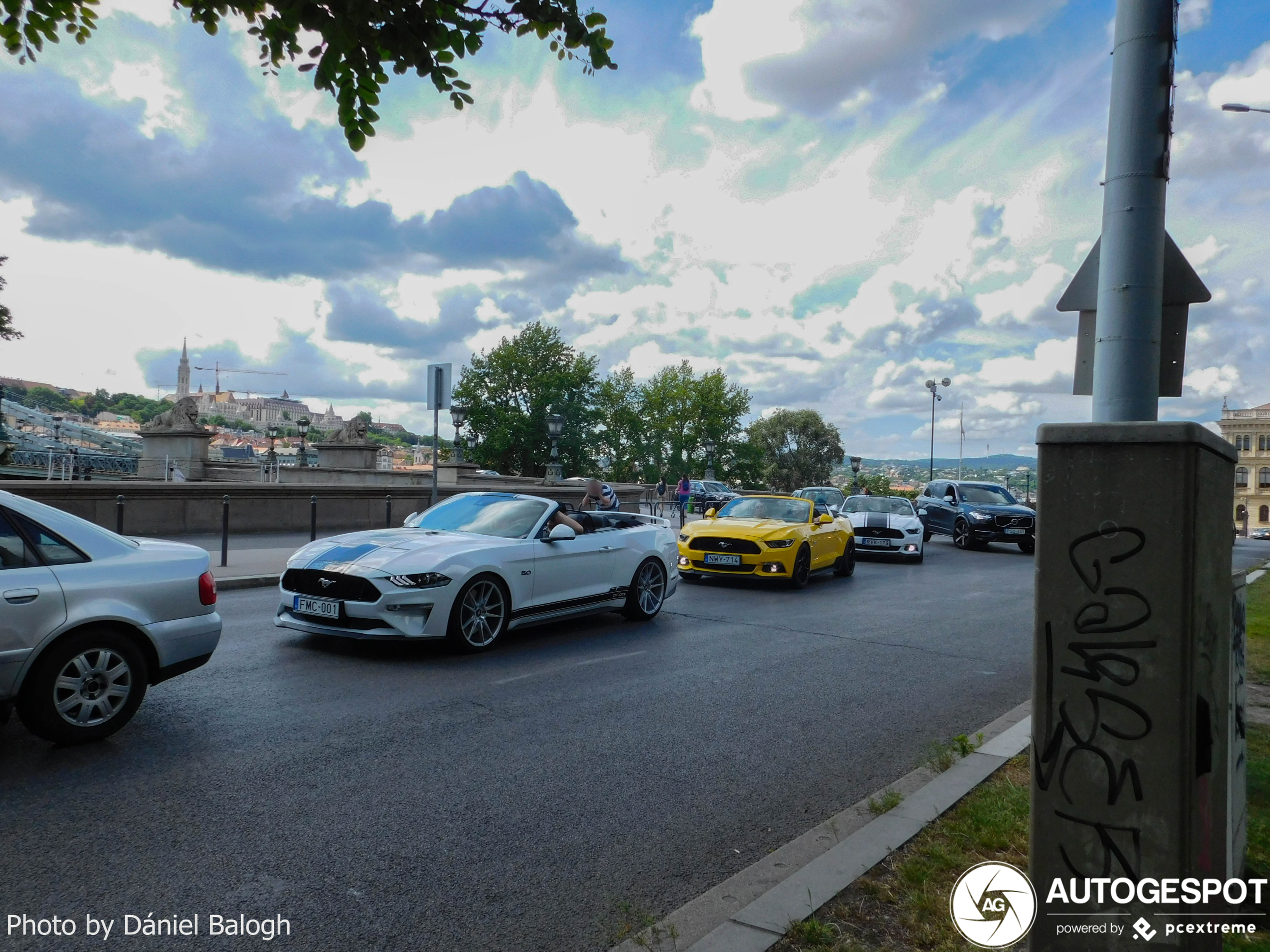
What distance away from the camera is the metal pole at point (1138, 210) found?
4.60m

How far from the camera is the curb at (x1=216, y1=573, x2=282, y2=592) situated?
12.2 meters

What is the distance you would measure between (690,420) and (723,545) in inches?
3345

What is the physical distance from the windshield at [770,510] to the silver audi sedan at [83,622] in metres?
11.4

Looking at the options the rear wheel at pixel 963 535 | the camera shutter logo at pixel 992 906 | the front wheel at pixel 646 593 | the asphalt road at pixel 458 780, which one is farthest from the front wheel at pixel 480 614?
the rear wheel at pixel 963 535

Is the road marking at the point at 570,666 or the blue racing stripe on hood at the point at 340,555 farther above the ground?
the blue racing stripe on hood at the point at 340,555

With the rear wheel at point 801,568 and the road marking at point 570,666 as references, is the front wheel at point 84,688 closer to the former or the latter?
the road marking at point 570,666

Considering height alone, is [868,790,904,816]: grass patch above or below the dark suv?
below

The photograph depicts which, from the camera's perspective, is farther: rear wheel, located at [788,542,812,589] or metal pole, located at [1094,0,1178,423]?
rear wheel, located at [788,542,812,589]

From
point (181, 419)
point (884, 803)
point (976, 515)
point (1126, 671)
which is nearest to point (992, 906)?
point (884, 803)

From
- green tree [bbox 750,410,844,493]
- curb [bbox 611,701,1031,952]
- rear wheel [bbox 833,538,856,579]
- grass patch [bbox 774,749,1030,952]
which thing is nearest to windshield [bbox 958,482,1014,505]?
rear wheel [bbox 833,538,856,579]

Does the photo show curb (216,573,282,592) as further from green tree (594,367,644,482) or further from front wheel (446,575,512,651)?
green tree (594,367,644,482)

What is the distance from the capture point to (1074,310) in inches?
200

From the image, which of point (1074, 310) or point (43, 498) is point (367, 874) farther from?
point (43, 498)

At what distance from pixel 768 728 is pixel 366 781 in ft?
8.68
